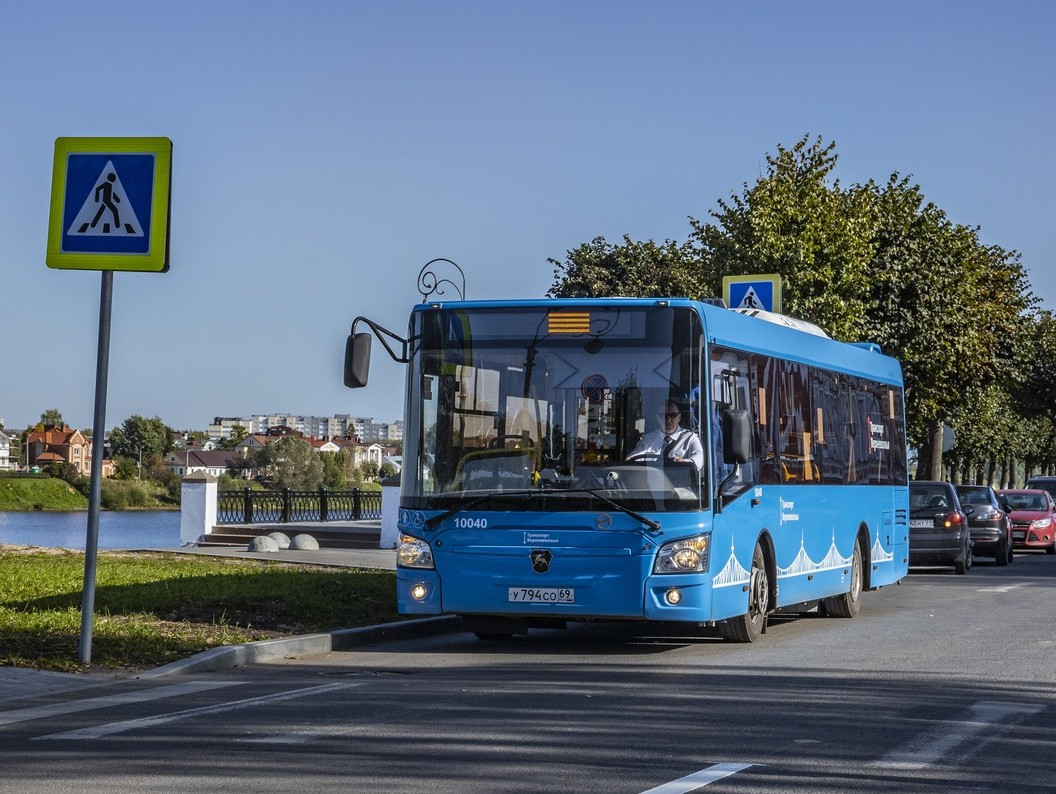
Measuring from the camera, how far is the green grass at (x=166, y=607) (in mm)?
12094

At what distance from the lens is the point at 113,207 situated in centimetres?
1159

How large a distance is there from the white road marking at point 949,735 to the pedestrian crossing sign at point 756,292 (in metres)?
12.1

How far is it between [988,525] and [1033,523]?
26.8 ft

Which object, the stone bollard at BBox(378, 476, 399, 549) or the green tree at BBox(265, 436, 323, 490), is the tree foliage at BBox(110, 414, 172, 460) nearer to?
the green tree at BBox(265, 436, 323, 490)

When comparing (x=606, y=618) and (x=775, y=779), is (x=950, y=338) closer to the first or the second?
(x=606, y=618)

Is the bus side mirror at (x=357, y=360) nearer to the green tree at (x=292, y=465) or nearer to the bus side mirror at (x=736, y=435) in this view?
the bus side mirror at (x=736, y=435)

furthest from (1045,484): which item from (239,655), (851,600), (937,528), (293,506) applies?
(239,655)

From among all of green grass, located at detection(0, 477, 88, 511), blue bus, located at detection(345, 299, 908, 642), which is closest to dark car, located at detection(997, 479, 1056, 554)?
blue bus, located at detection(345, 299, 908, 642)

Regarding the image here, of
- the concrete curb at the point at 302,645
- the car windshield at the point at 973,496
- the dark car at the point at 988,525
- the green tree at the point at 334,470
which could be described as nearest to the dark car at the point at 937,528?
the dark car at the point at 988,525

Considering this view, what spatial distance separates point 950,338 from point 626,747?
3362 centimetres

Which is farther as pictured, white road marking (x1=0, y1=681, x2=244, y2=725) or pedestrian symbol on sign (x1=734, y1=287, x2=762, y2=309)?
pedestrian symbol on sign (x1=734, y1=287, x2=762, y2=309)

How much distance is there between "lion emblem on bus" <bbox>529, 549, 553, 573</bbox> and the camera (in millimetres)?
12797

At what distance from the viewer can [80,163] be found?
1165 cm

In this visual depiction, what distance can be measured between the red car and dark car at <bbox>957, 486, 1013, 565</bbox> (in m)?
6.68
